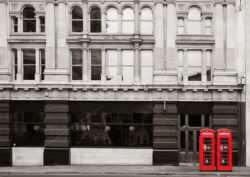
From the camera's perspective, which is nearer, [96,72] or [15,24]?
[96,72]

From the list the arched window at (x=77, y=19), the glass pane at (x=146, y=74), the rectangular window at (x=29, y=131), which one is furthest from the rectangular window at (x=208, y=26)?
the rectangular window at (x=29, y=131)

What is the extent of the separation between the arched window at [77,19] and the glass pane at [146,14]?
383cm

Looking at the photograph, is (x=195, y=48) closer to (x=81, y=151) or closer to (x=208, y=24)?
(x=208, y=24)

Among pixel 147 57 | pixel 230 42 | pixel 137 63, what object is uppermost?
pixel 230 42

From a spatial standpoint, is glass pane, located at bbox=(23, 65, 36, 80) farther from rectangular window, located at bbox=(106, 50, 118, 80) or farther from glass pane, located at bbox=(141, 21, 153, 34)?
glass pane, located at bbox=(141, 21, 153, 34)

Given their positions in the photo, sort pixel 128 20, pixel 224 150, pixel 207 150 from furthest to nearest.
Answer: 1. pixel 128 20
2. pixel 207 150
3. pixel 224 150

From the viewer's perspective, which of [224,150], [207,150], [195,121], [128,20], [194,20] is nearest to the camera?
[224,150]

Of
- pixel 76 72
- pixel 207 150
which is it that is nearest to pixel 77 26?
pixel 76 72

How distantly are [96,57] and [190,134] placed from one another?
24.4 feet

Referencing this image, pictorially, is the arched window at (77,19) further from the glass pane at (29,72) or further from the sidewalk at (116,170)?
the sidewalk at (116,170)

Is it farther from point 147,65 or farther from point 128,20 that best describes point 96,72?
point 128,20

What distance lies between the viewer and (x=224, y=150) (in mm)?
20547

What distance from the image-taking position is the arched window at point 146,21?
23656 mm

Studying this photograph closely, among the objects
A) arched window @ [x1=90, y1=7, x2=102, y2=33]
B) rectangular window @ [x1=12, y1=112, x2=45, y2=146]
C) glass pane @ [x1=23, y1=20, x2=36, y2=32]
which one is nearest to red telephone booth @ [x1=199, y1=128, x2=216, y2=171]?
arched window @ [x1=90, y1=7, x2=102, y2=33]
